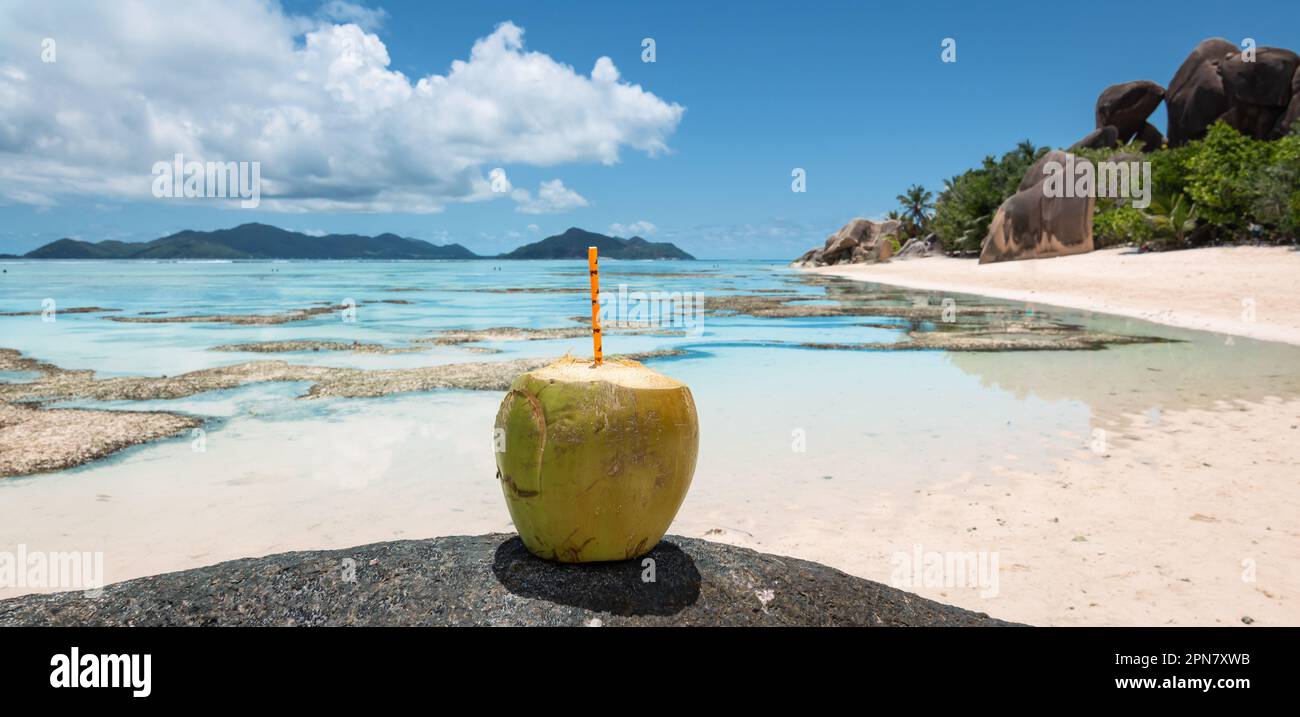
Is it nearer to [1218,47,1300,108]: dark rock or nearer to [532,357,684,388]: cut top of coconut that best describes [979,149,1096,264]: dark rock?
[1218,47,1300,108]: dark rock

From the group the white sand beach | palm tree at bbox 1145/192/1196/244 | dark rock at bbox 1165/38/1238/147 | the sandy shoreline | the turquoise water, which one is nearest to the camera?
the white sand beach

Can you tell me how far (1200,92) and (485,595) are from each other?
226ft

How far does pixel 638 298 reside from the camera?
40656mm

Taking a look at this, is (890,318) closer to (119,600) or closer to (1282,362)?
(1282,362)

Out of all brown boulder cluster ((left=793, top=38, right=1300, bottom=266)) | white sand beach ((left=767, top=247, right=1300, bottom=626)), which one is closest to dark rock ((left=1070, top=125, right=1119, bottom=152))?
brown boulder cluster ((left=793, top=38, right=1300, bottom=266))

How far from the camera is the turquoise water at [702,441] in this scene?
19.3ft

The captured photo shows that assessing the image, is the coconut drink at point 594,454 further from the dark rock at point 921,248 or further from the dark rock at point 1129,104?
the dark rock at point 1129,104

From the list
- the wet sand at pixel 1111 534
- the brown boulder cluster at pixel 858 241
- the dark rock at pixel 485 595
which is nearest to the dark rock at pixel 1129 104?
the brown boulder cluster at pixel 858 241

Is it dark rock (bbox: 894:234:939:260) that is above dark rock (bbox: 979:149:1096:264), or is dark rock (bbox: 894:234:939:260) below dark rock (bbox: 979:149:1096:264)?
above

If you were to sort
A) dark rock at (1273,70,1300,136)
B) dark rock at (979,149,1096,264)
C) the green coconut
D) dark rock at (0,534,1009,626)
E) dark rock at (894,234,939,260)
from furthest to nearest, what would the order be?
Answer: 1. dark rock at (894,234,939,260)
2. dark rock at (1273,70,1300,136)
3. dark rock at (979,149,1096,264)
4. dark rock at (0,534,1009,626)
5. the green coconut

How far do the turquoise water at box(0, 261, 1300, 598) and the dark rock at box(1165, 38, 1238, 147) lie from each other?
50.3 meters

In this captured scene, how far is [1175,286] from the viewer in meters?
24.7

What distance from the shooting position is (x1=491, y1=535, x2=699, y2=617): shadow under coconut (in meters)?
3.42

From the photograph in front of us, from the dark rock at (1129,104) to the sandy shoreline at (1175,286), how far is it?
30.7 metres
